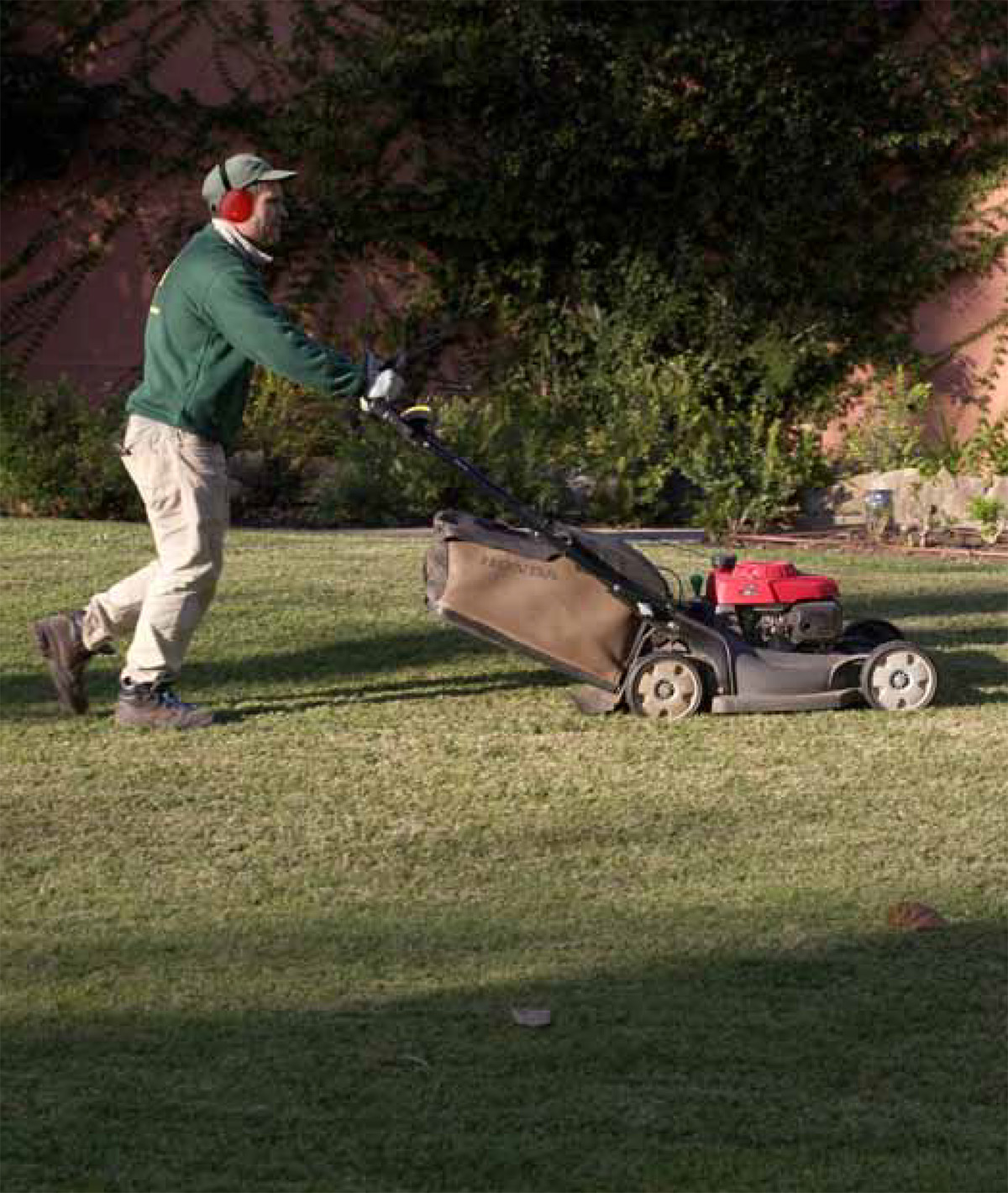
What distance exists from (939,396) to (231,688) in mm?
9365

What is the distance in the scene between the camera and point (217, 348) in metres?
7.12

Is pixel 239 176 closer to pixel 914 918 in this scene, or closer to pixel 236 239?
pixel 236 239

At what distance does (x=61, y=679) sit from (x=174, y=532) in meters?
0.73

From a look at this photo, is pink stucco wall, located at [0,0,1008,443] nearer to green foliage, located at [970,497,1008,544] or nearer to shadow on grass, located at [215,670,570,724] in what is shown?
green foliage, located at [970,497,1008,544]

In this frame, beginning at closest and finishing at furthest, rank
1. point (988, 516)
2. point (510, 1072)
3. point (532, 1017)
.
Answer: point (510, 1072) < point (532, 1017) < point (988, 516)

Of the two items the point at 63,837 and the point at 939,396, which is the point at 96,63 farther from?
the point at 63,837

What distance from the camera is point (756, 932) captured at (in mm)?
5043

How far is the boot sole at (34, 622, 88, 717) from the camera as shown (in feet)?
24.5

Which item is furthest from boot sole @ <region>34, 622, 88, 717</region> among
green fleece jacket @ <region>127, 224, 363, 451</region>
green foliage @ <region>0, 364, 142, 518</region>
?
green foliage @ <region>0, 364, 142, 518</region>

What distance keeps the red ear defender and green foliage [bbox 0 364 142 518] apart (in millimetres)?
5814

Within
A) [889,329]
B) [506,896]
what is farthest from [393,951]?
Result: [889,329]

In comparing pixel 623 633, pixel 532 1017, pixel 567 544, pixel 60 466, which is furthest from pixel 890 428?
pixel 532 1017

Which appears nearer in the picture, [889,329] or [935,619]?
[935,619]

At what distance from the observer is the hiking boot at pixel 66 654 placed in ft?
24.4
